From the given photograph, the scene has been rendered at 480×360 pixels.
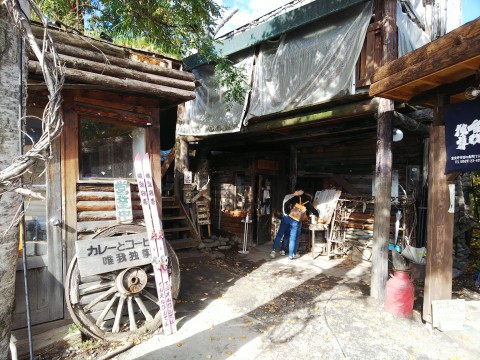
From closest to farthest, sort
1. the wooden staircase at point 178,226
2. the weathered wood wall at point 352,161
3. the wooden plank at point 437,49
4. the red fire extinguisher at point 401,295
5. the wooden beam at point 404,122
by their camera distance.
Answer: the wooden plank at point 437,49, the red fire extinguisher at point 401,295, the wooden beam at point 404,122, the weathered wood wall at point 352,161, the wooden staircase at point 178,226

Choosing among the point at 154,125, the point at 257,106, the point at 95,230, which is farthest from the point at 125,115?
the point at 257,106

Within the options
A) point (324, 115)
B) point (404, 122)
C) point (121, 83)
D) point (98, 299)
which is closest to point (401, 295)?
point (404, 122)

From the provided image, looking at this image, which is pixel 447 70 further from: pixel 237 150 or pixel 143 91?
pixel 237 150

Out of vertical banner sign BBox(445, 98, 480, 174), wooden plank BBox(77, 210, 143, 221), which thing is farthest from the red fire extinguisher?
wooden plank BBox(77, 210, 143, 221)

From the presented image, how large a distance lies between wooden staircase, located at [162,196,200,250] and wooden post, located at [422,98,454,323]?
6.36 m

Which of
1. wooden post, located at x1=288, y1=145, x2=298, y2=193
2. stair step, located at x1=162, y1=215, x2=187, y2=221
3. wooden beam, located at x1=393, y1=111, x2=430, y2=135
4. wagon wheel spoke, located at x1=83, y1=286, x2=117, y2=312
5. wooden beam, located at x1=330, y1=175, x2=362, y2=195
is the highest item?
wooden beam, located at x1=393, y1=111, x2=430, y2=135

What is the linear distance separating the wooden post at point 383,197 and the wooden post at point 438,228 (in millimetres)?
944

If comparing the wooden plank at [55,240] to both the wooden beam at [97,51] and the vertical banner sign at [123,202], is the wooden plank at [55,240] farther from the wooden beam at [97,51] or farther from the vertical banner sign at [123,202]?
the wooden beam at [97,51]

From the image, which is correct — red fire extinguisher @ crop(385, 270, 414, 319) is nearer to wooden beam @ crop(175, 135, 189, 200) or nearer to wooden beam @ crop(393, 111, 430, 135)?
wooden beam @ crop(393, 111, 430, 135)

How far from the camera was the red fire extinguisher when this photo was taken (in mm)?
5008

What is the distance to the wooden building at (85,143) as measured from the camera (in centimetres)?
414

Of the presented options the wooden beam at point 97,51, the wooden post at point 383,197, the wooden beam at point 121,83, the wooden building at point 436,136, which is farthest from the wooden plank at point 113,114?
the wooden post at point 383,197

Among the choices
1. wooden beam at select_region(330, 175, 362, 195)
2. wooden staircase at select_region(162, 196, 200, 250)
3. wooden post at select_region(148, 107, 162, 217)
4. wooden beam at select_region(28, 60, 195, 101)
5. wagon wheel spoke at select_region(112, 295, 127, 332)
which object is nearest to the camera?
wooden beam at select_region(28, 60, 195, 101)

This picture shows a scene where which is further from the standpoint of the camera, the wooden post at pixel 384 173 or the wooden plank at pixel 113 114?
the wooden post at pixel 384 173
